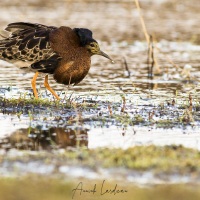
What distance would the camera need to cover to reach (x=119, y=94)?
11.9m

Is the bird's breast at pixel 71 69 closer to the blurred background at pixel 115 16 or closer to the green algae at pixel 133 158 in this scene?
the green algae at pixel 133 158

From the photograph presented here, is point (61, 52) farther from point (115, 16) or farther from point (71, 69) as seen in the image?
point (115, 16)

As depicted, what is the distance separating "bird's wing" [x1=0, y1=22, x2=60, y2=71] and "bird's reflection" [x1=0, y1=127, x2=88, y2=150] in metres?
1.78

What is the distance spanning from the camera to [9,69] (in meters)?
14.4

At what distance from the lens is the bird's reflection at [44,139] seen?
8.16m

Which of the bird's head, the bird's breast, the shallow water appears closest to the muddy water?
the shallow water

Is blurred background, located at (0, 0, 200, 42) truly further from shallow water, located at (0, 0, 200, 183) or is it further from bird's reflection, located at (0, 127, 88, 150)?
bird's reflection, located at (0, 127, 88, 150)

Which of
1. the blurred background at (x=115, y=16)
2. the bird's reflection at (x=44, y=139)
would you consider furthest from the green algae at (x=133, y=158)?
the blurred background at (x=115, y=16)

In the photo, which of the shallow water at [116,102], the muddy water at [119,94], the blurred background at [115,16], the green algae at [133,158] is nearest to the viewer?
the green algae at [133,158]

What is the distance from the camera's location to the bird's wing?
10.4m

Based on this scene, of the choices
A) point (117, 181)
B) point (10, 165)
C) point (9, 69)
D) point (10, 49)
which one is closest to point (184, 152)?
point (117, 181)

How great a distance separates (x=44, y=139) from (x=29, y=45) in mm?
2500

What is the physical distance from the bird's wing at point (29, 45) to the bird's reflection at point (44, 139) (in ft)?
5.84

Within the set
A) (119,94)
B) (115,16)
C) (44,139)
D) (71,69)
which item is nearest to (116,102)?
(119,94)
